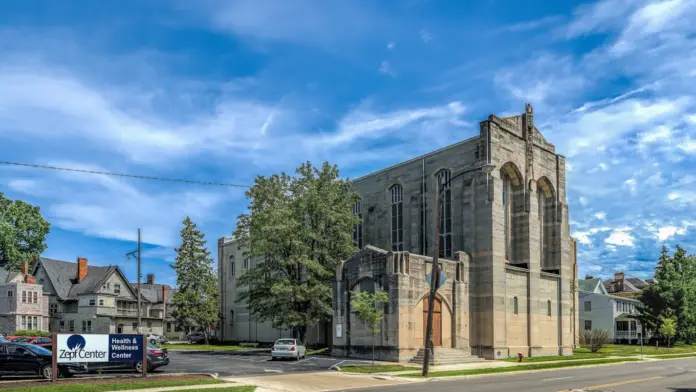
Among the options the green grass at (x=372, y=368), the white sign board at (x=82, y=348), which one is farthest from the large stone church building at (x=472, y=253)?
the white sign board at (x=82, y=348)

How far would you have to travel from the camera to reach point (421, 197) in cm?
4941

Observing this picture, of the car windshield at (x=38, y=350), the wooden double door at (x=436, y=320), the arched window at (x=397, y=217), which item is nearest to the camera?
the car windshield at (x=38, y=350)

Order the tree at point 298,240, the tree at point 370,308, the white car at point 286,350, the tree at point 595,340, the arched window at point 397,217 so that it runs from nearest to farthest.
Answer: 1. the tree at point 370,308
2. the white car at point 286,350
3. the tree at point 298,240
4. the arched window at point 397,217
5. the tree at point 595,340

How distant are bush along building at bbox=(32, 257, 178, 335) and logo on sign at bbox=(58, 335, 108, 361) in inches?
2178

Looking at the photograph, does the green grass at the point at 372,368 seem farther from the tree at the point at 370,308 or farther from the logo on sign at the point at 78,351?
the logo on sign at the point at 78,351

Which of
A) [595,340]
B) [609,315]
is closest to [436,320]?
[595,340]

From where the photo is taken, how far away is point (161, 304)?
9662cm

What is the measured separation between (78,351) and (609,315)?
7537 centimetres

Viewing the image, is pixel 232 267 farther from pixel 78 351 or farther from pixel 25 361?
pixel 78 351

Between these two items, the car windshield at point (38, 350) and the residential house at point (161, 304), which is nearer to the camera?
the car windshield at point (38, 350)

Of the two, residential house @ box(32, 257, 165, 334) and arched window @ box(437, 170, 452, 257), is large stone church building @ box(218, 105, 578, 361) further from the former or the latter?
residential house @ box(32, 257, 165, 334)

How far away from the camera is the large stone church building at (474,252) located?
3931cm

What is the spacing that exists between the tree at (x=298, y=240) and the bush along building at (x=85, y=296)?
32796mm

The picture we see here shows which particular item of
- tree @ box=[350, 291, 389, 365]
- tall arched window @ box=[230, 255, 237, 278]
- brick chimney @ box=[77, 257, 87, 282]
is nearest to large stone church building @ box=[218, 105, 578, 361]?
tree @ box=[350, 291, 389, 365]
